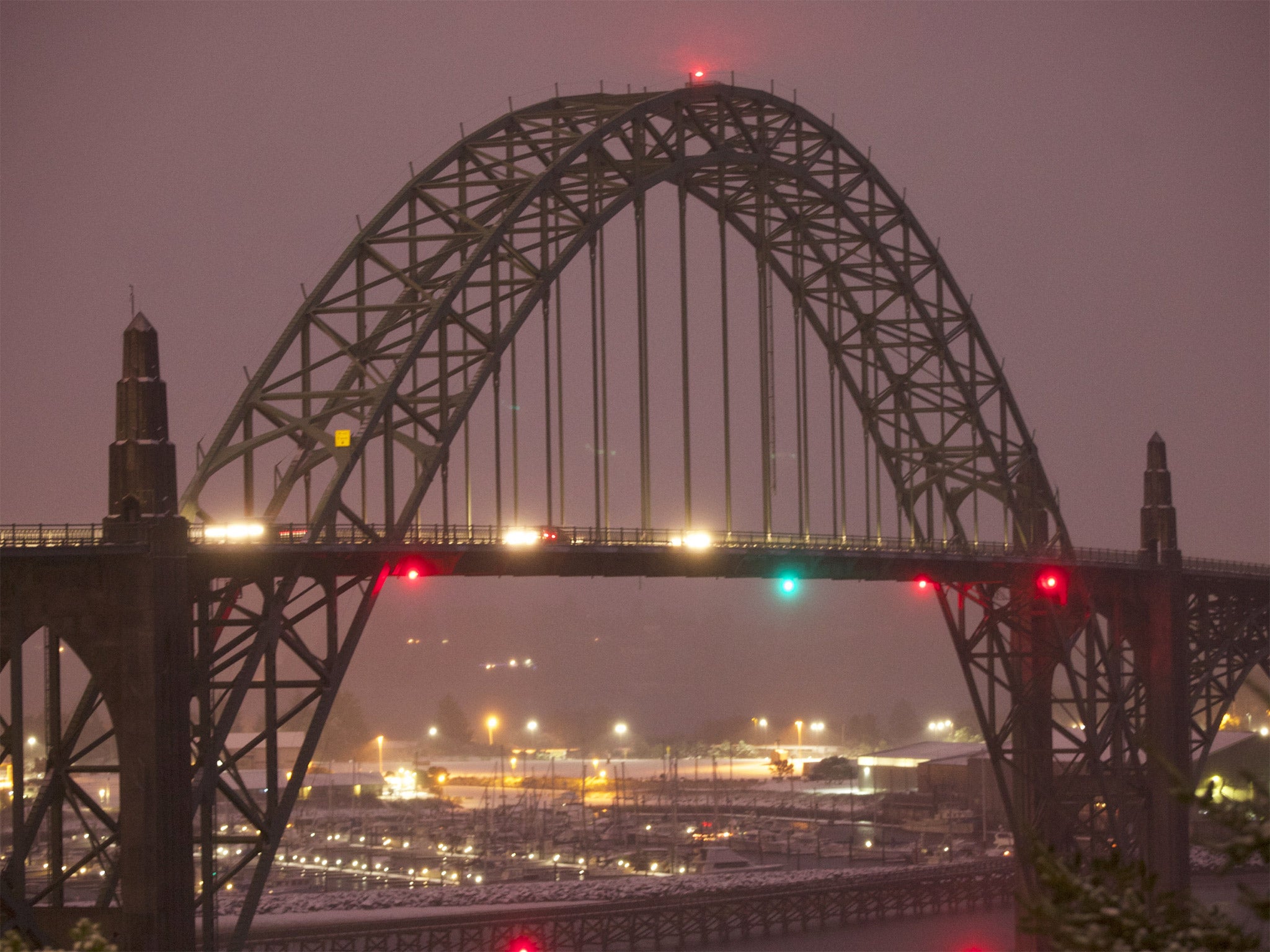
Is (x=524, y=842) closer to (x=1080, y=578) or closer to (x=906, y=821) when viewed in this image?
(x=906, y=821)

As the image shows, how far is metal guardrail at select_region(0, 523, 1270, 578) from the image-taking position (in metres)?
38.2

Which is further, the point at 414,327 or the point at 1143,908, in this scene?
the point at 414,327

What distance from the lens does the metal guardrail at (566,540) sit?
1503 inches

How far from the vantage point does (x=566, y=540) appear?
52.3m

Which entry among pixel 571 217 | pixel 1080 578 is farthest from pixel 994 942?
pixel 571 217

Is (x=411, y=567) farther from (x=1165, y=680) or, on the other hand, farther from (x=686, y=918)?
(x=686, y=918)

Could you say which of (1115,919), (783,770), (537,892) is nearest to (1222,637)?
(537,892)

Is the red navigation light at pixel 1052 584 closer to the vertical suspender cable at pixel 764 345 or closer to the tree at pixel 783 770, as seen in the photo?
the vertical suspender cable at pixel 764 345

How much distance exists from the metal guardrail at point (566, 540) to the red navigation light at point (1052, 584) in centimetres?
55

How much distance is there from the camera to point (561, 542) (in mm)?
51156

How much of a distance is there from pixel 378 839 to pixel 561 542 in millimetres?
75825

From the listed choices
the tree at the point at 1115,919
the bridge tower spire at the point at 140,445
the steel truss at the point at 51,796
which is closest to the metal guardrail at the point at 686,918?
→ the steel truss at the point at 51,796

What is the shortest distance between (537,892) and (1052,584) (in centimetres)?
3584

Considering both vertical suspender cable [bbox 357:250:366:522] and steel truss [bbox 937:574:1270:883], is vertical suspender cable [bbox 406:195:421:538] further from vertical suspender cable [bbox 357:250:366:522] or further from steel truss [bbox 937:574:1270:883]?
steel truss [bbox 937:574:1270:883]
